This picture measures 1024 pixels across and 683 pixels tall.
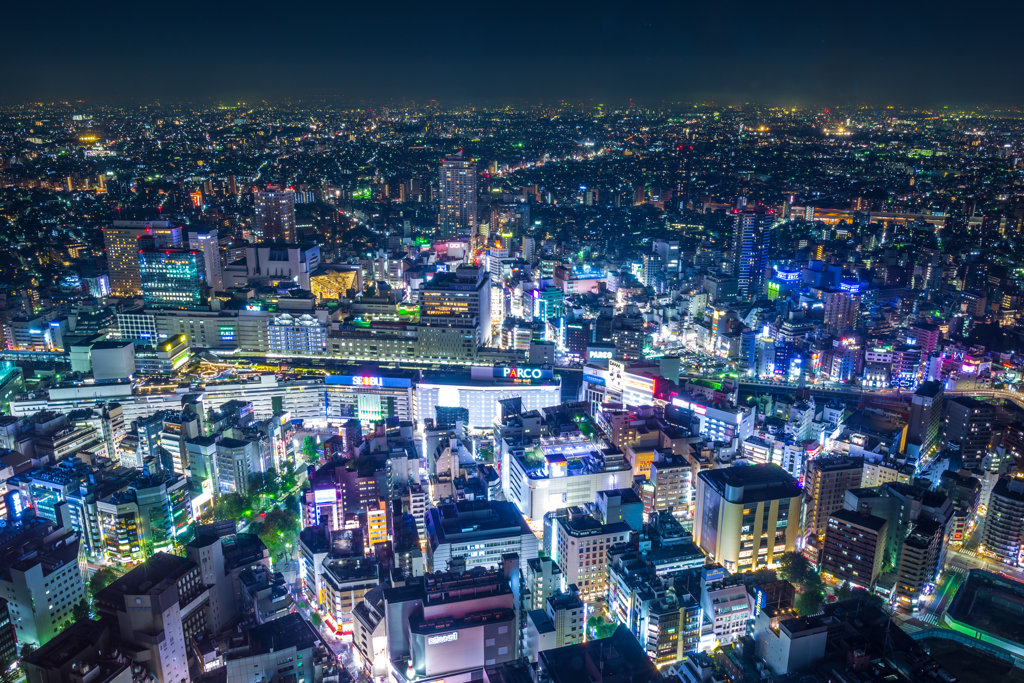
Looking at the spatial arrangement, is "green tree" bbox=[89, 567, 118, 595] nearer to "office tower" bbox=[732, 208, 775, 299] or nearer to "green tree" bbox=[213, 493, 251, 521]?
"green tree" bbox=[213, 493, 251, 521]

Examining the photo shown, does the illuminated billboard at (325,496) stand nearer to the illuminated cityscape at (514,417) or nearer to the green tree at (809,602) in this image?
the illuminated cityscape at (514,417)

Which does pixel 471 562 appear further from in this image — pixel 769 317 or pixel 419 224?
pixel 419 224

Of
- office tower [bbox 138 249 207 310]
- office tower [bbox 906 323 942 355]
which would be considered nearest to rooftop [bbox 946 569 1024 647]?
office tower [bbox 906 323 942 355]

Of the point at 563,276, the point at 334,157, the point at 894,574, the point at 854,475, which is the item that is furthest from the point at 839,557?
the point at 334,157

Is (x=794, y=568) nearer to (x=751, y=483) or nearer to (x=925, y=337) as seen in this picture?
(x=751, y=483)

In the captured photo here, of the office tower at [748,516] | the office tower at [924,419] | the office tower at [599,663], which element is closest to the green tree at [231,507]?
the office tower at [599,663]
